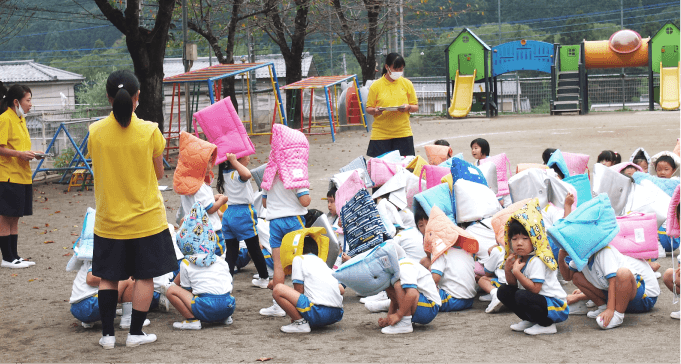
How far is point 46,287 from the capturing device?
20.8 feet

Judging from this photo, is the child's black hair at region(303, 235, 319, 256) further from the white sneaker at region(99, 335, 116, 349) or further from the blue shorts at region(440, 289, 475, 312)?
the white sneaker at region(99, 335, 116, 349)

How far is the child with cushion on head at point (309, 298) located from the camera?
474 centimetres

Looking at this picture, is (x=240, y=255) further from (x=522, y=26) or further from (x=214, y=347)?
(x=522, y=26)

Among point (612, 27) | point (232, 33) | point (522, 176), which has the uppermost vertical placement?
point (612, 27)

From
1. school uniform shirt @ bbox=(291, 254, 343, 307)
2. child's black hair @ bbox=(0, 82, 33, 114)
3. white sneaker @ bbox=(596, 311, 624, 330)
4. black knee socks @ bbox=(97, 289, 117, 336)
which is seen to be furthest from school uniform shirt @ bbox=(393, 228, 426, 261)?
child's black hair @ bbox=(0, 82, 33, 114)

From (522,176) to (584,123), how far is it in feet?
39.4

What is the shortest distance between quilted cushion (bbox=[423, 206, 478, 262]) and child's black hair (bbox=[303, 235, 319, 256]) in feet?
2.57

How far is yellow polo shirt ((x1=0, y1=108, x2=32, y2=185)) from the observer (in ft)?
22.6

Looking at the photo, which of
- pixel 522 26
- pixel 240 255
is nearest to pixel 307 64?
pixel 522 26

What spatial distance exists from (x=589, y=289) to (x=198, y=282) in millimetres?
2555

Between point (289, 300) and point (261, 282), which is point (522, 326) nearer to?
point (289, 300)

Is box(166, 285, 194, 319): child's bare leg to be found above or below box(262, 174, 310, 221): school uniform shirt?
below

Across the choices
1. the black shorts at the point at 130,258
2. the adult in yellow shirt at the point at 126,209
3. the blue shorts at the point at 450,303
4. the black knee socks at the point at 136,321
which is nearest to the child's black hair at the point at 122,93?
the adult in yellow shirt at the point at 126,209

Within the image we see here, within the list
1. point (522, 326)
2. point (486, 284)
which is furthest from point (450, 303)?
point (522, 326)
